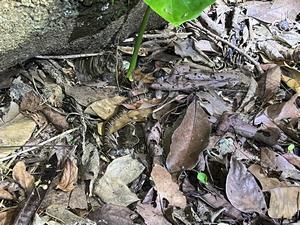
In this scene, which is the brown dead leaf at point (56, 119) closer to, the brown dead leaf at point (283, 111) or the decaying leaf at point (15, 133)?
the decaying leaf at point (15, 133)

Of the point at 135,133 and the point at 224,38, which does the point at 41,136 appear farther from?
the point at 224,38

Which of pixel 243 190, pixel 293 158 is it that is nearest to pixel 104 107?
pixel 243 190

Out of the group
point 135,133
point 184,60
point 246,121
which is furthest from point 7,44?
point 246,121

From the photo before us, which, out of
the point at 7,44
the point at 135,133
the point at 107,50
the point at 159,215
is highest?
the point at 7,44

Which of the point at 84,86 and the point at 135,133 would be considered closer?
the point at 135,133

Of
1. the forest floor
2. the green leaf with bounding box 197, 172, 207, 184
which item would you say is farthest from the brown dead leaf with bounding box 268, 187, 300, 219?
the green leaf with bounding box 197, 172, 207, 184

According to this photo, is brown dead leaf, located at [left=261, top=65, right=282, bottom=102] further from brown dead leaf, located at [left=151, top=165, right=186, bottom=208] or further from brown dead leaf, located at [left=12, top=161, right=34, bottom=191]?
brown dead leaf, located at [left=12, top=161, right=34, bottom=191]

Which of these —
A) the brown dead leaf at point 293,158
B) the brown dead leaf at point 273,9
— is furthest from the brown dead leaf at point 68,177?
the brown dead leaf at point 273,9

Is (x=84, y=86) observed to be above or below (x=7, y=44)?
below
